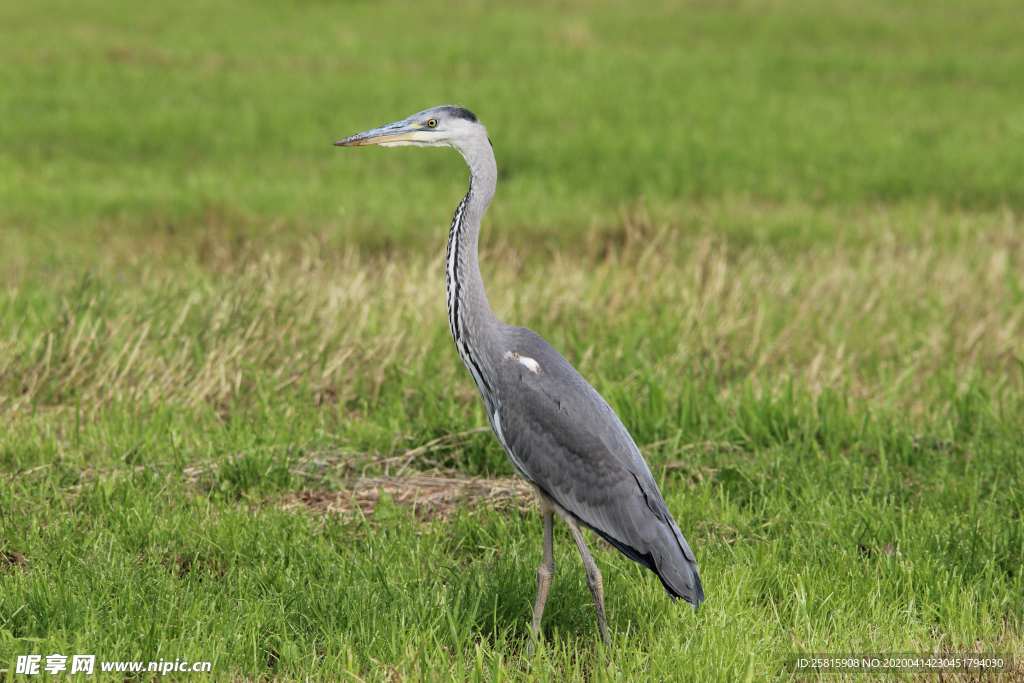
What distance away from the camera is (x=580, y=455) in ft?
10.5

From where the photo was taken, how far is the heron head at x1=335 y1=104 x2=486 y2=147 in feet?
11.2

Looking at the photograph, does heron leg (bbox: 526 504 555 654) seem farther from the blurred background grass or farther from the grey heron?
the blurred background grass

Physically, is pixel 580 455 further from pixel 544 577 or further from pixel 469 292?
pixel 469 292

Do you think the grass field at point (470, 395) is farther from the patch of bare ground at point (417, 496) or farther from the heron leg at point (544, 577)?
the heron leg at point (544, 577)

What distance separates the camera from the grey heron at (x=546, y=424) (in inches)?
123

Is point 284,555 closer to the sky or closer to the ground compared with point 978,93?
closer to the ground

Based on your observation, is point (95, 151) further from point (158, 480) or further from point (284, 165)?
point (158, 480)

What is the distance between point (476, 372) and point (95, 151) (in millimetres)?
10600

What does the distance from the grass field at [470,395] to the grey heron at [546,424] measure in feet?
1.13

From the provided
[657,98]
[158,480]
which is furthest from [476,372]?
[657,98]

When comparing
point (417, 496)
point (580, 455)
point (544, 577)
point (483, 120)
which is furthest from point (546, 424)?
point (483, 120)

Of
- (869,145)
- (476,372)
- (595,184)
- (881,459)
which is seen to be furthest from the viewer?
(869,145)

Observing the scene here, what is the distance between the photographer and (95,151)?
12.1 metres

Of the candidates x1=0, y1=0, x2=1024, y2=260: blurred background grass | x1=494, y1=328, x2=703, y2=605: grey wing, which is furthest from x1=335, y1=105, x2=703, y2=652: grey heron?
x1=0, y1=0, x2=1024, y2=260: blurred background grass
